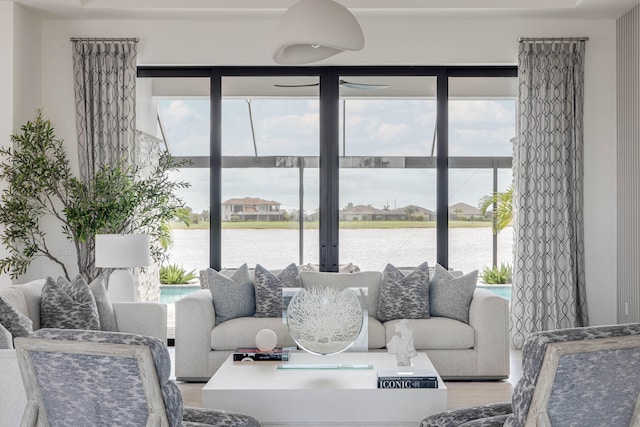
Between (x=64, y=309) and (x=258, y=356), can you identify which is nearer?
(x=258, y=356)

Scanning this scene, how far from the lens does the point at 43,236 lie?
6742 millimetres

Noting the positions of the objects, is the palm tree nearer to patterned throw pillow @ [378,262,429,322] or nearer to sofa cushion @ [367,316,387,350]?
patterned throw pillow @ [378,262,429,322]

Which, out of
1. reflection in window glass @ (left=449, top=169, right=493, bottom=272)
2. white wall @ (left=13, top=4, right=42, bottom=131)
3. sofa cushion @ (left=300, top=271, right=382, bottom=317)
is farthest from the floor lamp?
reflection in window glass @ (left=449, top=169, right=493, bottom=272)

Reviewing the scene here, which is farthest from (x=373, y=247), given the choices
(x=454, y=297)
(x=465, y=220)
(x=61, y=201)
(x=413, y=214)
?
(x=61, y=201)

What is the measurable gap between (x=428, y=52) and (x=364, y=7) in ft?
2.65

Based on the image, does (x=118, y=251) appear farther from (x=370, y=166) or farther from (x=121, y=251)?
(x=370, y=166)

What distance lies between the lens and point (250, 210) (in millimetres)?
7086

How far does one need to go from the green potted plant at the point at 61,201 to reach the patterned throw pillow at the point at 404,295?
2.13 metres

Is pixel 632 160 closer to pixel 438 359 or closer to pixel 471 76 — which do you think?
pixel 471 76

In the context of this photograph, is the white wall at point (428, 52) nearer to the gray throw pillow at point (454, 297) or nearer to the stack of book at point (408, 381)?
the gray throw pillow at point (454, 297)

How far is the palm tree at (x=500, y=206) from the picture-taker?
7012 millimetres

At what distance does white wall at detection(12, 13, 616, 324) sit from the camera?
6.79 m

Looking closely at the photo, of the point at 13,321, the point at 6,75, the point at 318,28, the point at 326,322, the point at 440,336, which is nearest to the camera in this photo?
the point at 318,28

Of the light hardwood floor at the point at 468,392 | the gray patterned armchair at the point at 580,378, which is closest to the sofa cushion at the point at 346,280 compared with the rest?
the light hardwood floor at the point at 468,392
